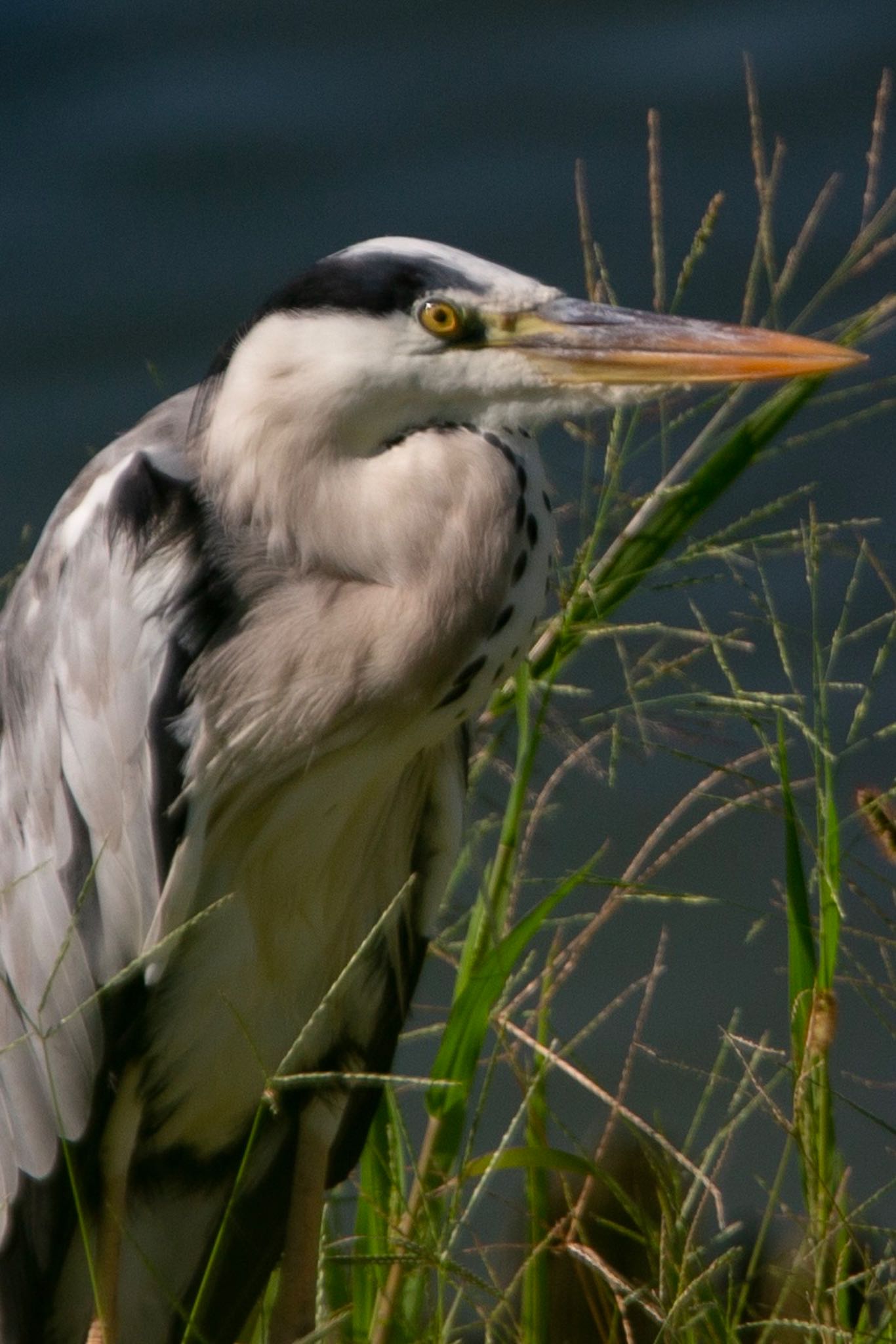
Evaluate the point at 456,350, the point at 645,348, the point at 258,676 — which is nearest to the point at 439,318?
the point at 456,350

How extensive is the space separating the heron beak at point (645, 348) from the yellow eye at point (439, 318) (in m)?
0.04

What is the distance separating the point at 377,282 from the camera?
1.60m

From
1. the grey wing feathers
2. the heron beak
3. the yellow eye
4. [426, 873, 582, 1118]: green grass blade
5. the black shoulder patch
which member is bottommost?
[426, 873, 582, 1118]: green grass blade

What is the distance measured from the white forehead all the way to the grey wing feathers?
0.28 metres

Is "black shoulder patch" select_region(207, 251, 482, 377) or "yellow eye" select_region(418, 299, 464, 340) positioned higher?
"black shoulder patch" select_region(207, 251, 482, 377)

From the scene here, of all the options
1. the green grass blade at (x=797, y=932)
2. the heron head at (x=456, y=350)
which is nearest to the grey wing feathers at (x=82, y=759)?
the heron head at (x=456, y=350)

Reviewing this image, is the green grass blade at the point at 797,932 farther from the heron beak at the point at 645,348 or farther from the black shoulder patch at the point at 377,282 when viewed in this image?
the black shoulder patch at the point at 377,282

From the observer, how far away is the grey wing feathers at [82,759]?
1.70 meters

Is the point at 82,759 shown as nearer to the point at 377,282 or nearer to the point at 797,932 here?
the point at 377,282

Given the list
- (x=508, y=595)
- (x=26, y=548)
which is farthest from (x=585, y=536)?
(x=26, y=548)

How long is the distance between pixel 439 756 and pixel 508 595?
0.38 m

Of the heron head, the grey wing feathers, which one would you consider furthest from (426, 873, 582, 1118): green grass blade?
the heron head

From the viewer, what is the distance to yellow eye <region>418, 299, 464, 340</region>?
1.59m

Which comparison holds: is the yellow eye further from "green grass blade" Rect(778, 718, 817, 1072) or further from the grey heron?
"green grass blade" Rect(778, 718, 817, 1072)
